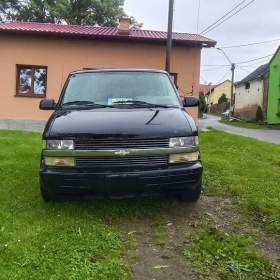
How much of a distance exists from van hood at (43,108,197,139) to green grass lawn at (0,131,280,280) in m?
0.98

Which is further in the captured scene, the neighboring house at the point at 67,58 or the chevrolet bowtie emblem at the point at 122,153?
the neighboring house at the point at 67,58

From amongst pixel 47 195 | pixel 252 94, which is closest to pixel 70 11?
pixel 252 94

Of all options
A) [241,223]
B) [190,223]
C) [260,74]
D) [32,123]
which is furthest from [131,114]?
[260,74]

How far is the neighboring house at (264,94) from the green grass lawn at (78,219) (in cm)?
2928

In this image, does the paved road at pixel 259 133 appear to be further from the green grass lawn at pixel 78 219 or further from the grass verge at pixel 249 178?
the green grass lawn at pixel 78 219

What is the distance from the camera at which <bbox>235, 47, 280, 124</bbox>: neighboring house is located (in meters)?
37.0

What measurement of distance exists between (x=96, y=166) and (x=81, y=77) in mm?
2169

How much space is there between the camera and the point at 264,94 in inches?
1581

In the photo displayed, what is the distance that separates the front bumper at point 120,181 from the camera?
502 cm

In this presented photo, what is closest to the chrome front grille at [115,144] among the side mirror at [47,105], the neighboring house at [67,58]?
the side mirror at [47,105]

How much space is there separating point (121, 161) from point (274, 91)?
112 feet

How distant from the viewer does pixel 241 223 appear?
540 centimetres

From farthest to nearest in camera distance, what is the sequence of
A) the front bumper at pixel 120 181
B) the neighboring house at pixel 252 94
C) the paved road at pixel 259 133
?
the neighboring house at pixel 252 94
the paved road at pixel 259 133
the front bumper at pixel 120 181

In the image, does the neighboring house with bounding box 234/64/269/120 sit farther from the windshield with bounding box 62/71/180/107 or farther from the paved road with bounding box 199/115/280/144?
the windshield with bounding box 62/71/180/107
